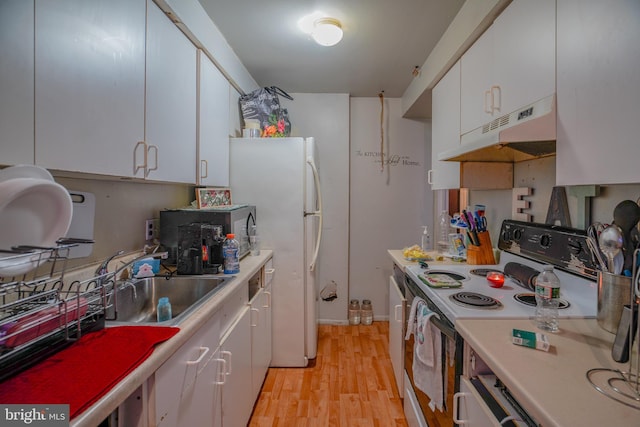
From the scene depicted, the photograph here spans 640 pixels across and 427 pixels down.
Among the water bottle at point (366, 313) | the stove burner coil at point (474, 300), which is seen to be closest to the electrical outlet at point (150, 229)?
the stove burner coil at point (474, 300)

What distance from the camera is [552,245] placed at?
1361 millimetres

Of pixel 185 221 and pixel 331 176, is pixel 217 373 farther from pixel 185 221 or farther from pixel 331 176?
pixel 331 176

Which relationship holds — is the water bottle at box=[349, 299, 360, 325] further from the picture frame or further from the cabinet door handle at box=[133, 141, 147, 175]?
the cabinet door handle at box=[133, 141, 147, 175]

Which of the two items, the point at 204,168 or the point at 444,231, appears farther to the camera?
the point at 444,231

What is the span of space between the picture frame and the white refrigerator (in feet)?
0.27

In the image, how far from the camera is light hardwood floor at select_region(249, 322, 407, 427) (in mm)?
1815

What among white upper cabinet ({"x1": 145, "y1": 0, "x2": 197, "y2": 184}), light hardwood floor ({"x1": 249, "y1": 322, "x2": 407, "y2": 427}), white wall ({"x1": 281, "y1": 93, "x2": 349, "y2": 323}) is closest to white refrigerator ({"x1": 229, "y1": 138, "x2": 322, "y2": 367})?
light hardwood floor ({"x1": 249, "y1": 322, "x2": 407, "y2": 427})

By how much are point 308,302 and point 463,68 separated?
188 centimetres

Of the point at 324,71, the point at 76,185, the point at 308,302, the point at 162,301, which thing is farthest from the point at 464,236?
the point at 76,185

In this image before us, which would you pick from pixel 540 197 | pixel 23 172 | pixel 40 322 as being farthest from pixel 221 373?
pixel 540 197

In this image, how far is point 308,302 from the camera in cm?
238

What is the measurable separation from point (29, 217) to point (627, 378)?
1497mm

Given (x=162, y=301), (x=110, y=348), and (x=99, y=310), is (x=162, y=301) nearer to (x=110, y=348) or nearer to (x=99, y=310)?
(x=99, y=310)

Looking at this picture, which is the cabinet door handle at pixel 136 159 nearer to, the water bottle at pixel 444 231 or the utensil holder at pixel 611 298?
the utensil holder at pixel 611 298
